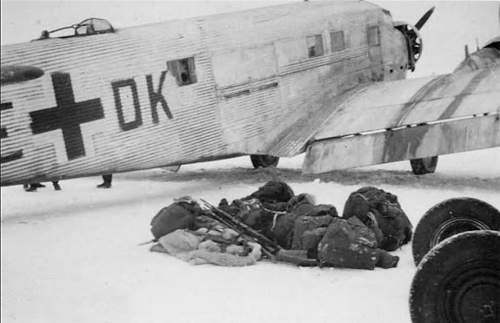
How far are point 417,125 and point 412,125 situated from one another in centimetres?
8

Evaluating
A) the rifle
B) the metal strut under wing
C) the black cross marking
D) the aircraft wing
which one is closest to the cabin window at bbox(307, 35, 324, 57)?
the aircraft wing

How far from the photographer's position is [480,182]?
862 centimetres

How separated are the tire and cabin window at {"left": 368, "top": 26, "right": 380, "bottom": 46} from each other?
23.0 ft

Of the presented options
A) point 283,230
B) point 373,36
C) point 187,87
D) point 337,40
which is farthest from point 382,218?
point 373,36

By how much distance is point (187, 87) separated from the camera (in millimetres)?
8703

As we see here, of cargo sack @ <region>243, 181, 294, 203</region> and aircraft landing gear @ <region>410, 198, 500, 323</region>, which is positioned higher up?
aircraft landing gear @ <region>410, 198, 500, 323</region>

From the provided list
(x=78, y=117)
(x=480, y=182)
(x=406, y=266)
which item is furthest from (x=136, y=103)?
(x=480, y=182)

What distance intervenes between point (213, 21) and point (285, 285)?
17.6 feet

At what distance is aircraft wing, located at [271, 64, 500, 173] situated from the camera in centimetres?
812

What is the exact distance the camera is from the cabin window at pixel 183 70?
28.0ft

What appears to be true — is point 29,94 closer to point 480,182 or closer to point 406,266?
point 406,266

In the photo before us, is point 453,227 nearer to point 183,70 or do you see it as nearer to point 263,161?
point 183,70

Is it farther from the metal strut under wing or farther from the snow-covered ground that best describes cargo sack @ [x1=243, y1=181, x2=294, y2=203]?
the metal strut under wing

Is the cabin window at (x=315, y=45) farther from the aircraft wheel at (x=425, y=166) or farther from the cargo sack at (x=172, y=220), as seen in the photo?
the cargo sack at (x=172, y=220)
